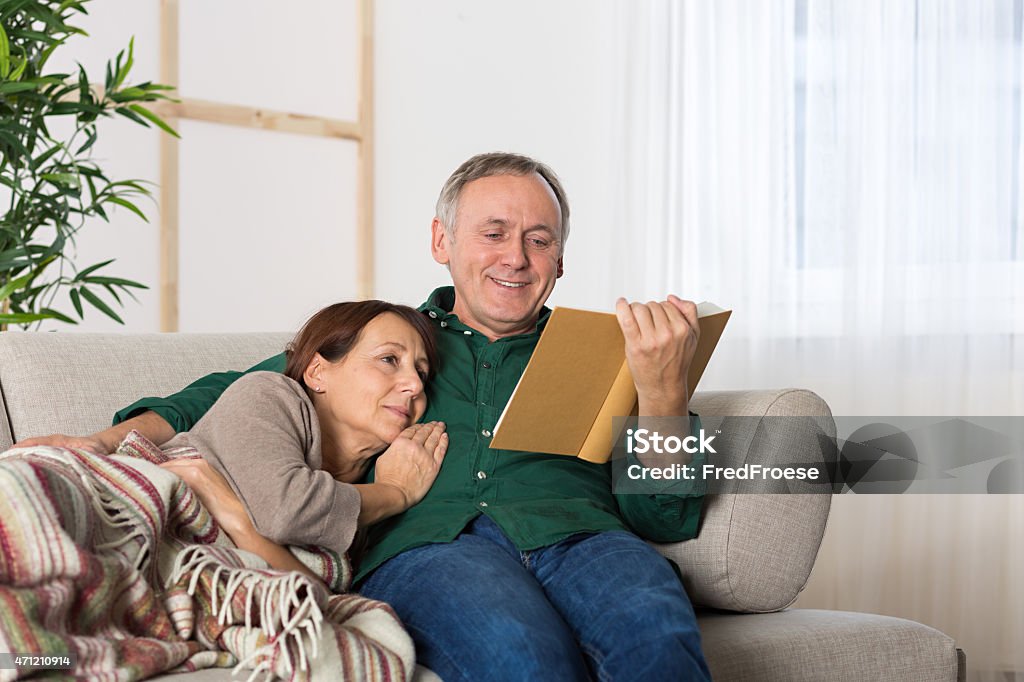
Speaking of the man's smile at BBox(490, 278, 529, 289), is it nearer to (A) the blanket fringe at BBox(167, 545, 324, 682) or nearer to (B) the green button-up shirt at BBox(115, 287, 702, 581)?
(B) the green button-up shirt at BBox(115, 287, 702, 581)

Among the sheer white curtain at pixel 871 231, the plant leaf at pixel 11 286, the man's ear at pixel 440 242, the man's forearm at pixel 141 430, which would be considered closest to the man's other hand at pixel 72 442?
the man's forearm at pixel 141 430

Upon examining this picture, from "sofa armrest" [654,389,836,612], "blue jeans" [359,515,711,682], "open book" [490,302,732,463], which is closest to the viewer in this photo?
"blue jeans" [359,515,711,682]

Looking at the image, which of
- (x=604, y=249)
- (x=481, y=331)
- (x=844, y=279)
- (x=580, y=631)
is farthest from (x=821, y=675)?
(x=604, y=249)

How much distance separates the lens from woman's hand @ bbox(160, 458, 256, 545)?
4.54ft

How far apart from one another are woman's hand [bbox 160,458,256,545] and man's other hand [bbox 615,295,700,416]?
573 mm

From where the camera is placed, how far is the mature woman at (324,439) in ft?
4.54

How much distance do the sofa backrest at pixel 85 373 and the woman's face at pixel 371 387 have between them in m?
0.32

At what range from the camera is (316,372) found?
1.64 m

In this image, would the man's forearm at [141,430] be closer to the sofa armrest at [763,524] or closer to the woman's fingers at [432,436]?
the woman's fingers at [432,436]

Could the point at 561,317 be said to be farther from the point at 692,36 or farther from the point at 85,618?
the point at 692,36

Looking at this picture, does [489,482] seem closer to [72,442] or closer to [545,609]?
[545,609]

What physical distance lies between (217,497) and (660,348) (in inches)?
24.9

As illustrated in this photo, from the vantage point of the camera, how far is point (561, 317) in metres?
1.45

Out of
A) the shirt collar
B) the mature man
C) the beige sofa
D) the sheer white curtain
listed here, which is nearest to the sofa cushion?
the beige sofa
